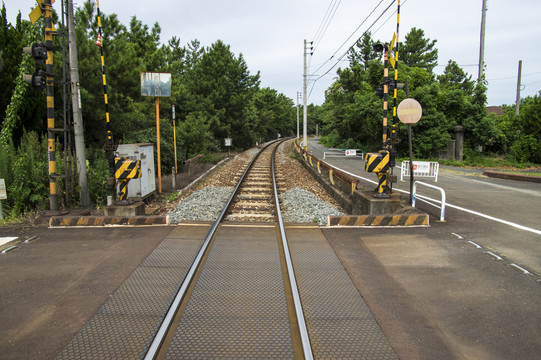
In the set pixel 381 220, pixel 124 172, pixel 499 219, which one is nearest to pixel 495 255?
pixel 381 220

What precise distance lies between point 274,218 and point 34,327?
5.77m

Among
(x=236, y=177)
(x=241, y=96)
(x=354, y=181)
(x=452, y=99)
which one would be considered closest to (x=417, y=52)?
(x=452, y=99)

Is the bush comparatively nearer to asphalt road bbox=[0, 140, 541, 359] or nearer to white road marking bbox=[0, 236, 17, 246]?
asphalt road bbox=[0, 140, 541, 359]

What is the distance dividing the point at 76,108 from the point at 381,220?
24.0ft

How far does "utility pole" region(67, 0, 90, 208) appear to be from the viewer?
27.1 feet

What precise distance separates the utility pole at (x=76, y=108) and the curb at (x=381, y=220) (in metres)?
5.83

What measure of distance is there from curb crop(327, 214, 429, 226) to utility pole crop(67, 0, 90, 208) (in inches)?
229

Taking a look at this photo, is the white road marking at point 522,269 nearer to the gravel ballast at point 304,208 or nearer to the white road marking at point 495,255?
the white road marking at point 495,255

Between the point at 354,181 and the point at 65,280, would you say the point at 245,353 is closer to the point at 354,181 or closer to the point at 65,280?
the point at 65,280

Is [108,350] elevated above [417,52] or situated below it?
below

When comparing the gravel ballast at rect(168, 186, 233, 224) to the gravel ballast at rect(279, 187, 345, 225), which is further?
the gravel ballast at rect(279, 187, 345, 225)

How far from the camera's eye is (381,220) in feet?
24.0

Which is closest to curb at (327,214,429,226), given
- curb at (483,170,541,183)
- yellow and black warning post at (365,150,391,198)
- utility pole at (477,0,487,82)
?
yellow and black warning post at (365,150,391,198)

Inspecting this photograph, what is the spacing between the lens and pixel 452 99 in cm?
2677
